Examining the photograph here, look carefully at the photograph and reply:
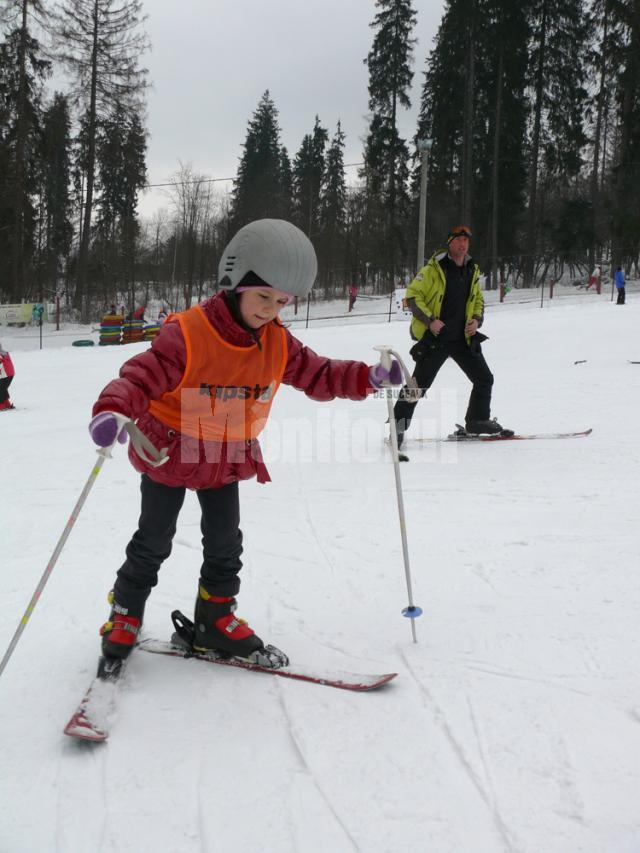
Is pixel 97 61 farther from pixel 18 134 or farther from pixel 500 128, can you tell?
pixel 500 128

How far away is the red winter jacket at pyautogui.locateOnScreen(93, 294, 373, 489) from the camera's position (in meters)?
2.17

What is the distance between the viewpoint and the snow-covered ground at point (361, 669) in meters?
1.71

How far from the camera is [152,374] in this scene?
221cm

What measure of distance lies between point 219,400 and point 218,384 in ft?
0.20

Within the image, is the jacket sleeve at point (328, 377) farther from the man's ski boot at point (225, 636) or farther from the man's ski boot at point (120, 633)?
the man's ski boot at point (120, 633)

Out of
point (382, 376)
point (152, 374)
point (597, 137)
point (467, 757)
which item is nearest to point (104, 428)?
point (152, 374)

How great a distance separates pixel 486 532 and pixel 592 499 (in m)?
0.96

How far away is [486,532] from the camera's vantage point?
3.89 metres

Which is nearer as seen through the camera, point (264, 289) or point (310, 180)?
point (264, 289)

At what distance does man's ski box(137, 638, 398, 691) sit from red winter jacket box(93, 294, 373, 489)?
2.22ft

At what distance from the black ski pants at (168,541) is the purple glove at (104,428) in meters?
0.46

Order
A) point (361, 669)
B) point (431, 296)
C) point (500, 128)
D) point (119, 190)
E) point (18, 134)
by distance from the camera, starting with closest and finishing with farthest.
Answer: point (361, 669) < point (431, 296) < point (18, 134) < point (500, 128) < point (119, 190)

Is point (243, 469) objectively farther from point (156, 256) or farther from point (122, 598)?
point (156, 256)

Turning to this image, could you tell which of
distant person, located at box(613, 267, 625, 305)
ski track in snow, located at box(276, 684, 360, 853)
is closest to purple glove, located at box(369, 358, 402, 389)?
ski track in snow, located at box(276, 684, 360, 853)
